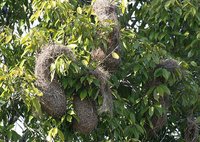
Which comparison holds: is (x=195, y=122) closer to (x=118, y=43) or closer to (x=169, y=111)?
(x=169, y=111)

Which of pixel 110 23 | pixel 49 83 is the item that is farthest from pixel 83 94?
pixel 110 23

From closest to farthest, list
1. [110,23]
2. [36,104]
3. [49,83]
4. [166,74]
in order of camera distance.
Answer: [36,104] < [49,83] < [110,23] < [166,74]

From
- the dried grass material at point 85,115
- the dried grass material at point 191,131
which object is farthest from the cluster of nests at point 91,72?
the dried grass material at point 191,131

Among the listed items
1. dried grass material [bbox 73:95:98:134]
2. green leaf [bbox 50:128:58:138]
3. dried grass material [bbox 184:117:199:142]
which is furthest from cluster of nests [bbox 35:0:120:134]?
dried grass material [bbox 184:117:199:142]

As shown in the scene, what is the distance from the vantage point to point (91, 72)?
4.67 meters

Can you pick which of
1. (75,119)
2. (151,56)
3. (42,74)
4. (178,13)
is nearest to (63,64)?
(42,74)

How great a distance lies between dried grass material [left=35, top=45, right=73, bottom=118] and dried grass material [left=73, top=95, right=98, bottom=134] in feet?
0.45

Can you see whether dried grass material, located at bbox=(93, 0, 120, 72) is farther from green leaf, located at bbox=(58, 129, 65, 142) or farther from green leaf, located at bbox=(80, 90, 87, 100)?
green leaf, located at bbox=(58, 129, 65, 142)

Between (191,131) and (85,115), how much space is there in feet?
4.49

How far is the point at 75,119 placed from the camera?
470 centimetres

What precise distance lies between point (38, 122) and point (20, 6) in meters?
1.61

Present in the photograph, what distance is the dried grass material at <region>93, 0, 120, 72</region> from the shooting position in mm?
4812

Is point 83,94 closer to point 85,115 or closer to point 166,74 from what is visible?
point 85,115

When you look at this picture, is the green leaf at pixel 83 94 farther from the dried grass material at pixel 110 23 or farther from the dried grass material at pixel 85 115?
the dried grass material at pixel 110 23
